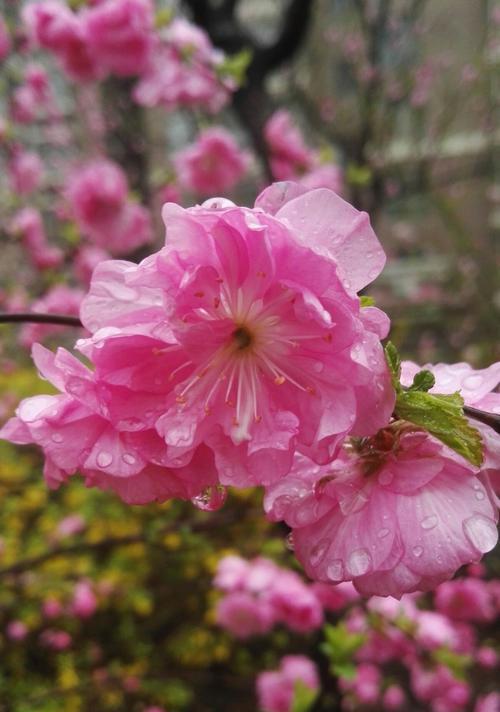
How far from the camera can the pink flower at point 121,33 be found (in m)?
1.67

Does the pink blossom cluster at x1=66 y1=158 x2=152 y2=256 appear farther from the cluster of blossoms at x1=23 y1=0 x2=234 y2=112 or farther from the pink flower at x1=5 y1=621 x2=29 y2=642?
the pink flower at x1=5 y1=621 x2=29 y2=642

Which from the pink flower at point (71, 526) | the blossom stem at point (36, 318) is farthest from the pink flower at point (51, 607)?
the blossom stem at point (36, 318)

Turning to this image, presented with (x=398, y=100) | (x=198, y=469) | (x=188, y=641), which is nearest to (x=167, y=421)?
(x=198, y=469)

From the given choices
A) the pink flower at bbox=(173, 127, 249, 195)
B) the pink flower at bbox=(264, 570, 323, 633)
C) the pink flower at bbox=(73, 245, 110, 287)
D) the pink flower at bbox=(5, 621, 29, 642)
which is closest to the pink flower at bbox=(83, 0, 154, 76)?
the pink flower at bbox=(173, 127, 249, 195)

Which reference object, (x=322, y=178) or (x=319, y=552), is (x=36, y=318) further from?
(x=322, y=178)

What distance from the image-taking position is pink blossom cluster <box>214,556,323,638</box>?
5.08 ft

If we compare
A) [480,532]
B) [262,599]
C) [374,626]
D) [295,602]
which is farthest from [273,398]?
[262,599]

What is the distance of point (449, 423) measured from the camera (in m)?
0.42

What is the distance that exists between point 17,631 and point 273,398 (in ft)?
8.00

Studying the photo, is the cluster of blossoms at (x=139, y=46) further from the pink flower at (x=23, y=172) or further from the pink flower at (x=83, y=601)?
the pink flower at (x=83, y=601)

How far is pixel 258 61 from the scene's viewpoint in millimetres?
2699

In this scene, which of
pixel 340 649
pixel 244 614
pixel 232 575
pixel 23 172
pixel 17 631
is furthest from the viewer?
pixel 23 172

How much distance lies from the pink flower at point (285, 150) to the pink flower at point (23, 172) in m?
1.12

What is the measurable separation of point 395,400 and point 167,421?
152mm
